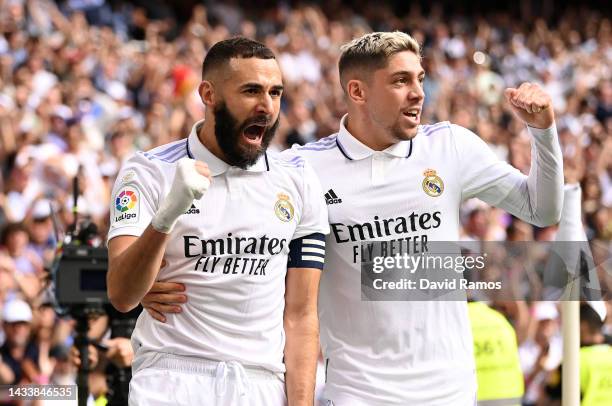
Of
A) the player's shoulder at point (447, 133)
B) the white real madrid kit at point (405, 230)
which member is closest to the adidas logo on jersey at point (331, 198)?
the white real madrid kit at point (405, 230)

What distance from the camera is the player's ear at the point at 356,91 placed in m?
5.26

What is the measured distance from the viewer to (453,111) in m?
17.1

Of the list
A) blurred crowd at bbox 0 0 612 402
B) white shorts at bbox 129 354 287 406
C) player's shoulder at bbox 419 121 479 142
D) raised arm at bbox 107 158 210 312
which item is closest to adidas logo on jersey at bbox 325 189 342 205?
player's shoulder at bbox 419 121 479 142

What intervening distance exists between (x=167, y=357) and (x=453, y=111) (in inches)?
516

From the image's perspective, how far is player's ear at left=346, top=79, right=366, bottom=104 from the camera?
5259mm

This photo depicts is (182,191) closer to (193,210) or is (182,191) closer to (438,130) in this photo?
(193,210)

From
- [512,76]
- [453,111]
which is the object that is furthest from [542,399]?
[512,76]

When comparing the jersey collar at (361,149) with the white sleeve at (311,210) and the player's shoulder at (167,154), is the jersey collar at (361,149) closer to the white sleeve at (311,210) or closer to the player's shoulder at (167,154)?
the white sleeve at (311,210)

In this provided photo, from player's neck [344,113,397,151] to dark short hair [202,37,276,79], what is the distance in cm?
87

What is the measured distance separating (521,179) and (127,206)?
5.60 ft

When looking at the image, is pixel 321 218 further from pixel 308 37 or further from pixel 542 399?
pixel 308 37

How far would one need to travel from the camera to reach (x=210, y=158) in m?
4.48

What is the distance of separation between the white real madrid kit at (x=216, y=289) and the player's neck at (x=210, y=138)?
3cm

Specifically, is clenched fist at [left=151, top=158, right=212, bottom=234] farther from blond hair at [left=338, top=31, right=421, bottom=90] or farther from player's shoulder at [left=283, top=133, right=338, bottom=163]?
blond hair at [left=338, top=31, right=421, bottom=90]
